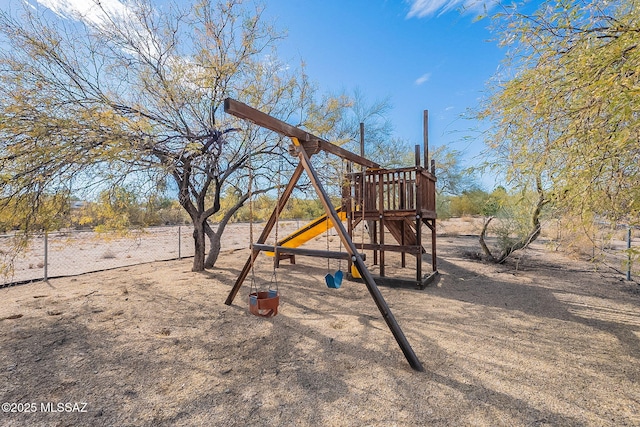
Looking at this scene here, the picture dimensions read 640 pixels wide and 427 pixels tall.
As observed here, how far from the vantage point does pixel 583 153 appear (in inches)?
83.8

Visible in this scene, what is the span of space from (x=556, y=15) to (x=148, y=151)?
16.8 ft

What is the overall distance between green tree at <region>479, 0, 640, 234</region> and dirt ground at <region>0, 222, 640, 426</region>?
1.48 meters

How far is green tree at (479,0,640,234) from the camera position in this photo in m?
1.64

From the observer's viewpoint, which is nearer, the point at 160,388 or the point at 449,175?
the point at 160,388

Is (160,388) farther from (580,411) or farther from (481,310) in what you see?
(481,310)

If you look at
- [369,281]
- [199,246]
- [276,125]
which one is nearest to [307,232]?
[199,246]

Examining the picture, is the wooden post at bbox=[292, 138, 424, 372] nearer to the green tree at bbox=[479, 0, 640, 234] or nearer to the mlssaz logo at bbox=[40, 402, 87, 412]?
the green tree at bbox=[479, 0, 640, 234]

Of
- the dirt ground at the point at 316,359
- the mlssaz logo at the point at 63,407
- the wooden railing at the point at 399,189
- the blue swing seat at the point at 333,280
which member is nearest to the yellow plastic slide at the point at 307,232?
the wooden railing at the point at 399,189

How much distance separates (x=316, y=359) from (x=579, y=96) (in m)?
3.04

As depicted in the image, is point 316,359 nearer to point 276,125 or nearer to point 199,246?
point 276,125

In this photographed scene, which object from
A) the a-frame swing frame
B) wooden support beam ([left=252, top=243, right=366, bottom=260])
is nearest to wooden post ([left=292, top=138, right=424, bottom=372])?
the a-frame swing frame

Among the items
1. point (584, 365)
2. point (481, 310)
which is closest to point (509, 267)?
point (481, 310)

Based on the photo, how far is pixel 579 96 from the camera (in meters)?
1.98

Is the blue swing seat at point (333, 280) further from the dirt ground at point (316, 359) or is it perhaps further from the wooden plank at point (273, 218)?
the wooden plank at point (273, 218)
